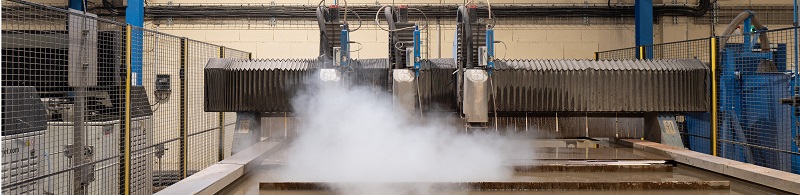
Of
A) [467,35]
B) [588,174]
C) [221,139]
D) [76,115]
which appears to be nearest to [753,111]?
[588,174]

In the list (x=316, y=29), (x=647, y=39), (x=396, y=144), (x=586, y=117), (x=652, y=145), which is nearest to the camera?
(x=396, y=144)

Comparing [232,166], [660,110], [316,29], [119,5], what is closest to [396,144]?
[232,166]

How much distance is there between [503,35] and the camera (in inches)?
334

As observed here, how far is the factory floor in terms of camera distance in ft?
11.5

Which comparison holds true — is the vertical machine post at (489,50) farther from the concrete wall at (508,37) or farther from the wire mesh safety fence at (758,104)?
the concrete wall at (508,37)

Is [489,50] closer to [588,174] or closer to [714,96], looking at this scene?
[588,174]

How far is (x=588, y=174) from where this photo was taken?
4.02 metres

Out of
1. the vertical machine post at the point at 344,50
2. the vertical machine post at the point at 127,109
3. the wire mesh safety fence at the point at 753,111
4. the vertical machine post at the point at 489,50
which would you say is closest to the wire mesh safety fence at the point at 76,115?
the vertical machine post at the point at 127,109

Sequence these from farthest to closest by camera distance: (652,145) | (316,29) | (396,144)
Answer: (316,29) < (652,145) < (396,144)

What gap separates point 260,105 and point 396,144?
1.48m

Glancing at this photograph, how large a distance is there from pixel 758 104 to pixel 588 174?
303cm

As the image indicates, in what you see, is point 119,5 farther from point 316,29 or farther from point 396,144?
point 396,144

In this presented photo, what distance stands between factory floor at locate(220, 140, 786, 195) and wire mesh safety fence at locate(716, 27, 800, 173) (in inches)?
57.2

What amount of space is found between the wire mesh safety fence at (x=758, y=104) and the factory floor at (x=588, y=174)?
4.76 ft
